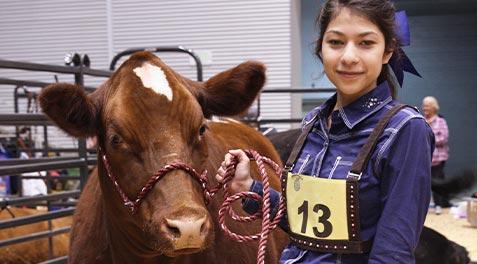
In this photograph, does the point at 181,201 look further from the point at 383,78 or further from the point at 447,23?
the point at 447,23

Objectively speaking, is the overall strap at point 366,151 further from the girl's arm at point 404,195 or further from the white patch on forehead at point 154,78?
the white patch on forehead at point 154,78

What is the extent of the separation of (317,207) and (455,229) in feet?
20.9

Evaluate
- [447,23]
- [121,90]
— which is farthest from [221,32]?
[121,90]

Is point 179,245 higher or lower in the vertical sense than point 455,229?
higher

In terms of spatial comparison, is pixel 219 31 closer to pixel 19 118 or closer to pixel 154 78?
pixel 19 118

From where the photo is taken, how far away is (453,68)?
40.8ft

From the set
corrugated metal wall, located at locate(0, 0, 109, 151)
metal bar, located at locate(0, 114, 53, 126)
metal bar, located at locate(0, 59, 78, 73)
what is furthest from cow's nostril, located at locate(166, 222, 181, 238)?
corrugated metal wall, located at locate(0, 0, 109, 151)

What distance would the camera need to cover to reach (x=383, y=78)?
1.71m

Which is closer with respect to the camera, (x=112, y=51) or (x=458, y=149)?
(x=112, y=51)

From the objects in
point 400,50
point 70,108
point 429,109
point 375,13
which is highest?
point 375,13

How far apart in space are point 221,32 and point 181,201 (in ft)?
30.1

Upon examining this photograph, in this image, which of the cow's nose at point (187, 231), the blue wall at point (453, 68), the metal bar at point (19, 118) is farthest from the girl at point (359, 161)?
the blue wall at point (453, 68)

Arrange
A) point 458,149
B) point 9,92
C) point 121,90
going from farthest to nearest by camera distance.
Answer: point 458,149, point 9,92, point 121,90

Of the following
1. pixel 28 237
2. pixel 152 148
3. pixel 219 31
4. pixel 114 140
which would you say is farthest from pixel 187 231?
pixel 219 31
